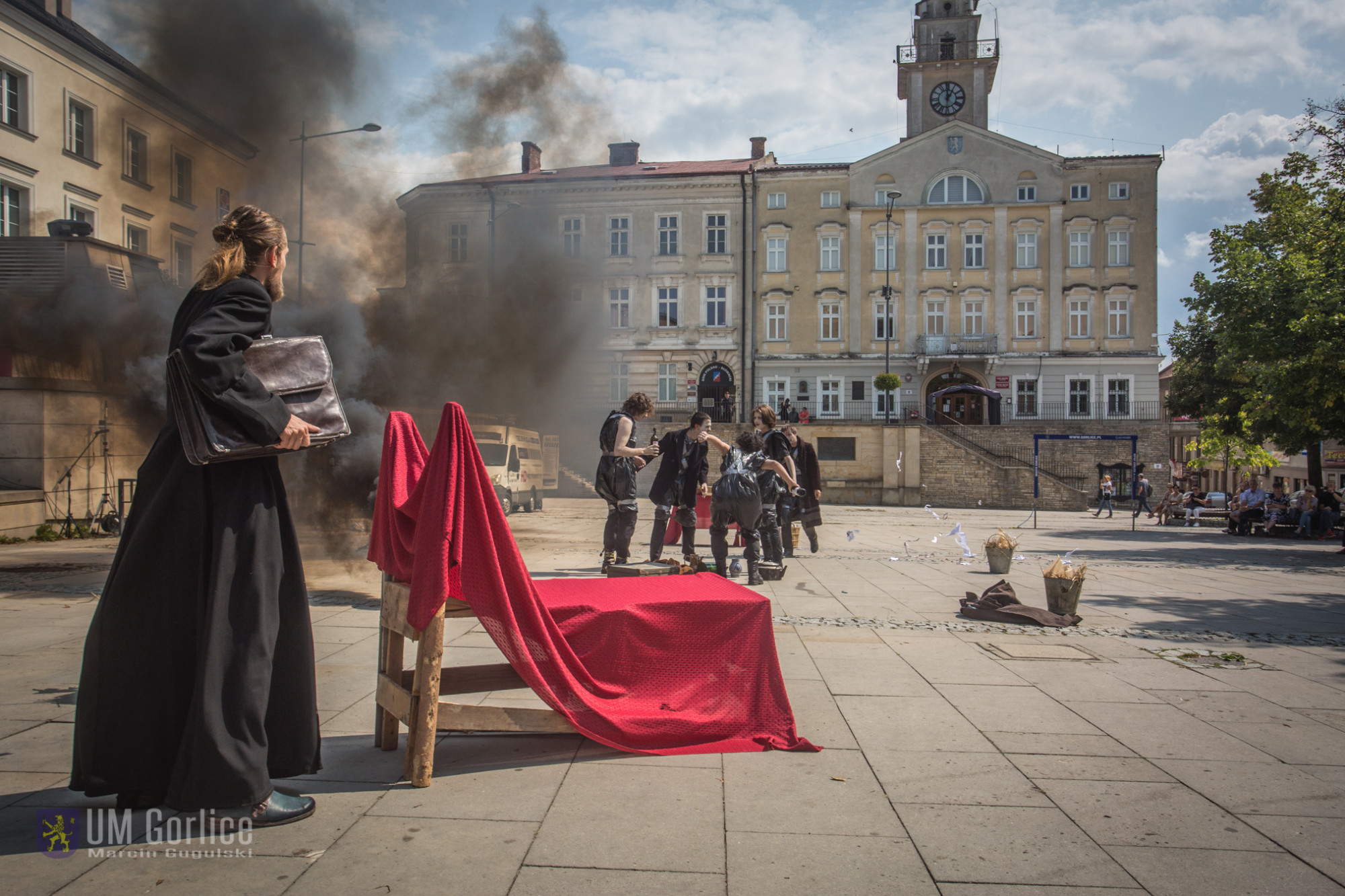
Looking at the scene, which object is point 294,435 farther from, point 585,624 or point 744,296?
point 744,296

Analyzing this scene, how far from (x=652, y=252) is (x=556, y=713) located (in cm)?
3838

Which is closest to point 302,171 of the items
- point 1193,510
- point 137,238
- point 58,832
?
point 137,238

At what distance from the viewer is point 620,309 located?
40.7 metres

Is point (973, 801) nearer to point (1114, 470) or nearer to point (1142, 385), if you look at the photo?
point (1114, 470)

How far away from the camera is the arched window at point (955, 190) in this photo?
39750 millimetres

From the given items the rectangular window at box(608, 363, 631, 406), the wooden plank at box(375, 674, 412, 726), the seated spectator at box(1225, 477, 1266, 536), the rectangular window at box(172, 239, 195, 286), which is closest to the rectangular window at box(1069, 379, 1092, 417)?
the seated spectator at box(1225, 477, 1266, 536)

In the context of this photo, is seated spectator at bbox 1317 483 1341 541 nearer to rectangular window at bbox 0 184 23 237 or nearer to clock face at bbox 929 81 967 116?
rectangular window at bbox 0 184 23 237

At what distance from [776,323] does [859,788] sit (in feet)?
126

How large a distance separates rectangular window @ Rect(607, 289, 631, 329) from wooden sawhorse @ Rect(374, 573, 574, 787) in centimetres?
3744

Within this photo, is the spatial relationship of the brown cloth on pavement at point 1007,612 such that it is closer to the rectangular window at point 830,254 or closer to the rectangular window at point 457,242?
the rectangular window at point 457,242

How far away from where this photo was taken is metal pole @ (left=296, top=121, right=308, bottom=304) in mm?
12844

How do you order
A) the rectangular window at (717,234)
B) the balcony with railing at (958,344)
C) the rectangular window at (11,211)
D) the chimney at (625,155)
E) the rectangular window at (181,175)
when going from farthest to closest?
the chimney at (625,155) → the rectangular window at (717,234) → the balcony with railing at (958,344) → the rectangular window at (11,211) → the rectangular window at (181,175)

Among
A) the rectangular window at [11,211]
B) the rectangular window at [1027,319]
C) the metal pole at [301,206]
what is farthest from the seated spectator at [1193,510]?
the rectangular window at [11,211]

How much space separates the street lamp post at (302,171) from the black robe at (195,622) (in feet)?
39.0
